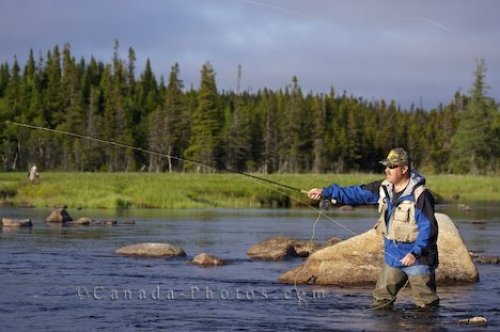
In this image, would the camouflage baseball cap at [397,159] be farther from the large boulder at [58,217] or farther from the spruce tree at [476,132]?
the spruce tree at [476,132]

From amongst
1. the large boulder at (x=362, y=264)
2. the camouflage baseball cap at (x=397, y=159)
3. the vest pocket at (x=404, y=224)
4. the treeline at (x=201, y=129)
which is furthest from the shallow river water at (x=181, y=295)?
the treeline at (x=201, y=129)

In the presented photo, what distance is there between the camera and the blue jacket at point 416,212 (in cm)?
905

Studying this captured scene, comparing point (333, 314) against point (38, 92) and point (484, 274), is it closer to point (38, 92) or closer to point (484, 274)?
point (484, 274)

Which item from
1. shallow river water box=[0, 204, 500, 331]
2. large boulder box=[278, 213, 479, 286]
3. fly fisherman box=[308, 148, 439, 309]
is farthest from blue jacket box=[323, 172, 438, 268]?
large boulder box=[278, 213, 479, 286]

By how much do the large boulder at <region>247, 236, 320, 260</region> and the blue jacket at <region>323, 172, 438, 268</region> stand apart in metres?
7.86

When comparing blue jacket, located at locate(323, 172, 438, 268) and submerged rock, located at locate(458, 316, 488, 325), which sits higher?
blue jacket, located at locate(323, 172, 438, 268)

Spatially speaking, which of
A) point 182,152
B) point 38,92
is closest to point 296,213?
point 182,152

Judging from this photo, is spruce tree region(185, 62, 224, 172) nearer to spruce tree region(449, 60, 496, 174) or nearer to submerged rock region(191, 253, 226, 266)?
spruce tree region(449, 60, 496, 174)

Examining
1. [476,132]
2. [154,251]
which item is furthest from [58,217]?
[476,132]

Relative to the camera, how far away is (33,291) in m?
12.2

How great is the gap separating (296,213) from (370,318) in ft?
83.2

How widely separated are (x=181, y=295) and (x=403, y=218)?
4154mm

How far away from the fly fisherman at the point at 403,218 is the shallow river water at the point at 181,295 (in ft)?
1.98

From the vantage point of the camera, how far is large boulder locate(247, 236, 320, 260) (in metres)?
17.4
